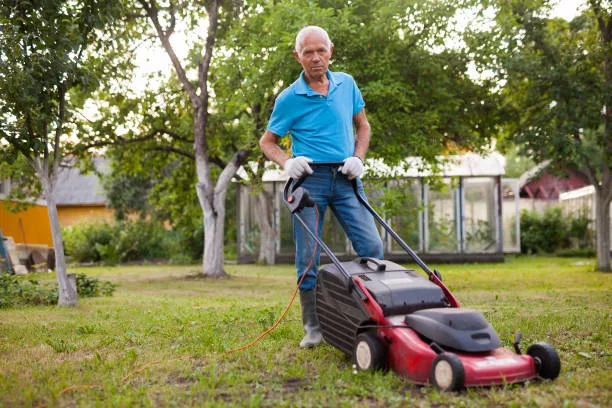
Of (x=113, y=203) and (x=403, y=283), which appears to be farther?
(x=113, y=203)

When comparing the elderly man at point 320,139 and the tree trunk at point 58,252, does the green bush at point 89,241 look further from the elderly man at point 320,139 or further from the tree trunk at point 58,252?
the elderly man at point 320,139

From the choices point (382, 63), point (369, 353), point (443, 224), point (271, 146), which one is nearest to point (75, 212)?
point (443, 224)

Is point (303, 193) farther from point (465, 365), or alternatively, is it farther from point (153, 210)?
point (153, 210)

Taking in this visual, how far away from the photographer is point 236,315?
6.30m

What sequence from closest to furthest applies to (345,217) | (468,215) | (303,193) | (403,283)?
(403,283) < (303,193) < (345,217) < (468,215)

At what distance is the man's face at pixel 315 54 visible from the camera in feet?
13.3

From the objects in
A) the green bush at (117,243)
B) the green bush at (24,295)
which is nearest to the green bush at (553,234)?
the green bush at (117,243)

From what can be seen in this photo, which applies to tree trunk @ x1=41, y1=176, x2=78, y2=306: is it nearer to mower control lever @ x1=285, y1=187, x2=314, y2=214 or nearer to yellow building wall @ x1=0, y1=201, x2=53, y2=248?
mower control lever @ x1=285, y1=187, x2=314, y2=214

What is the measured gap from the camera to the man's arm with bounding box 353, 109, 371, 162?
14.3 ft

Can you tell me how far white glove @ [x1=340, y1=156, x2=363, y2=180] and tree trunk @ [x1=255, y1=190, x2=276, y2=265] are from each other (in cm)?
1449

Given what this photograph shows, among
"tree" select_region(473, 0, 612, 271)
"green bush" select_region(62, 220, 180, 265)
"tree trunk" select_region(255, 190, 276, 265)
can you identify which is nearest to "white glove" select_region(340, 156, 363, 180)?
"tree" select_region(473, 0, 612, 271)

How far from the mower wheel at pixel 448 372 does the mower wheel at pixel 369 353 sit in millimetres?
340

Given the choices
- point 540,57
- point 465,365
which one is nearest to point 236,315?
point 465,365

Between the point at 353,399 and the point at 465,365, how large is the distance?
563 mm
